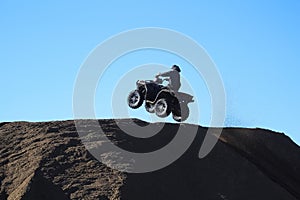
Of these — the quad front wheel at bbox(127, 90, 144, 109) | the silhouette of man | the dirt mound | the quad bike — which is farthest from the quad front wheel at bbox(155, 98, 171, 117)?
the quad front wheel at bbox(127, 90, 144, 109)

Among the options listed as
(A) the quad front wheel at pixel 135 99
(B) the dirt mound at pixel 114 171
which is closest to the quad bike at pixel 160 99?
(A) the quad front wheel at pixel 135 99

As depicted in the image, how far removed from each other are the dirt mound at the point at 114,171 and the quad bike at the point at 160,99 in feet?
2.53

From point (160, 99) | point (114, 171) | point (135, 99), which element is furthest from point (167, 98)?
point (114, 171)

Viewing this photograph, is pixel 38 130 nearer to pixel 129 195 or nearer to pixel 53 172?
pixel 53 172

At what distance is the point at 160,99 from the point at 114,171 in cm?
670

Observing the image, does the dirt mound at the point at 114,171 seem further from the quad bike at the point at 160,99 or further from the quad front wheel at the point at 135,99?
the quad front wheel at the point at 135,99

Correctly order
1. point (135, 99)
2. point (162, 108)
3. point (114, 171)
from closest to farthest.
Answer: point (114, 171) < point (162, 108) < point (135, 99)

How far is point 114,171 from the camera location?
819 inches

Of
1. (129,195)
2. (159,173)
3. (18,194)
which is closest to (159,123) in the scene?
(159,173)

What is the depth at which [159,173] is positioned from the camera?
21547 mm

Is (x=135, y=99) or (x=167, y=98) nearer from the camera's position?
(x=167, y=98)

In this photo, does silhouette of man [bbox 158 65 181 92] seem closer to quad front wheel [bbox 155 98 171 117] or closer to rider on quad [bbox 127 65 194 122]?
rider on quad [bbox 127 65 194 122]

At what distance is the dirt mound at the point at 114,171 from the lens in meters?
19.6

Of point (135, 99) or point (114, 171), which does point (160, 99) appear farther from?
point (114, 171)
